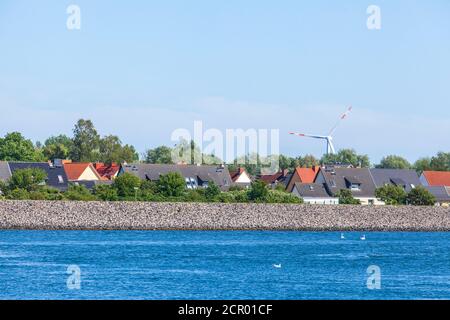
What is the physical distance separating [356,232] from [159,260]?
107ft

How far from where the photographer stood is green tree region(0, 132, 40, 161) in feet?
354

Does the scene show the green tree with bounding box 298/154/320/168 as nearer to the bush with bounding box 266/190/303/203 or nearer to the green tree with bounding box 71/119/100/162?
the green tree with bounding box 71/119/100/162

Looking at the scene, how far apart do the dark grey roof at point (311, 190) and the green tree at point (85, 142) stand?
1706 inches

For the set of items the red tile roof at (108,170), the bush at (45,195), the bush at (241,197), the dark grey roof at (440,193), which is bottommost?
the dark grey roof at (440,193)

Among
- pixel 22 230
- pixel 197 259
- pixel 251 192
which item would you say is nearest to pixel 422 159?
pixel 251 192

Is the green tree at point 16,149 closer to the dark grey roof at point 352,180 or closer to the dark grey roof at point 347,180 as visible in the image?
the dark grey roof at point 347,180

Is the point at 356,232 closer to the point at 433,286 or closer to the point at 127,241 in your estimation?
the point at 127,241

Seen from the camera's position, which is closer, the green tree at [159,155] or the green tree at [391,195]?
the green tree at [391,195]

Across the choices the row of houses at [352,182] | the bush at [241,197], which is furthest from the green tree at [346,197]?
the bush at [241,197]

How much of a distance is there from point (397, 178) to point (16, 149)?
40979mm

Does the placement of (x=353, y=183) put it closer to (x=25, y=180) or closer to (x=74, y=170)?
(x=74, y=170)

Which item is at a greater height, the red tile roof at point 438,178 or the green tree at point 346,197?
the red tile roof at point 438,178

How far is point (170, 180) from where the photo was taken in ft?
253

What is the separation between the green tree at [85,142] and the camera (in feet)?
434
